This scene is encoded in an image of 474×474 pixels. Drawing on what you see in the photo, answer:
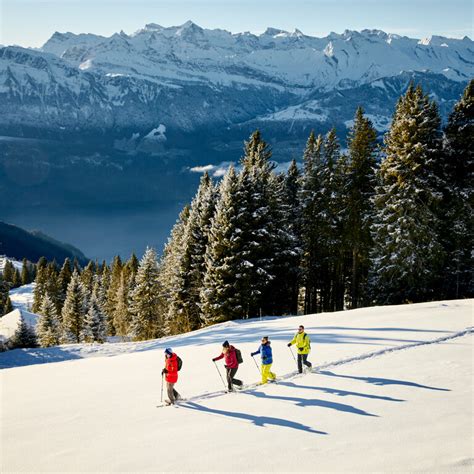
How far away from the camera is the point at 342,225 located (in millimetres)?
39219

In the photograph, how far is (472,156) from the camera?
32.0m

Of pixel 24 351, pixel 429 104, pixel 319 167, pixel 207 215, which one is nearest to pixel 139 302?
pixel 207 215

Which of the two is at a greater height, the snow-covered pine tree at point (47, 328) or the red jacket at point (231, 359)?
the red jacket at point (231, 359)

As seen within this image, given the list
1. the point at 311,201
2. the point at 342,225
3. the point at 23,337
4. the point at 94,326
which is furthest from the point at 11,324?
the point at 342,225

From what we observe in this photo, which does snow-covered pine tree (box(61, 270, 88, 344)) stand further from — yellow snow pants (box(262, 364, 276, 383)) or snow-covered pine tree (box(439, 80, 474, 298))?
yellow snow pants (box(262, 364, 276, 383))

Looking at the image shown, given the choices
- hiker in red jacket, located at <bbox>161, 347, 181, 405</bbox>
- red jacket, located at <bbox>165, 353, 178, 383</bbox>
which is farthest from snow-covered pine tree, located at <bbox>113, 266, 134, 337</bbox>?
red jacket, located at <bbox>165, 353, 178, 383</bbox>

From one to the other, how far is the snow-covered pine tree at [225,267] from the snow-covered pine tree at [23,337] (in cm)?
2472

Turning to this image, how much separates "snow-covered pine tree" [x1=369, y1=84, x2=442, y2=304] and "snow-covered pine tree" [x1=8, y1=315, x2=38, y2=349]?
38001mm

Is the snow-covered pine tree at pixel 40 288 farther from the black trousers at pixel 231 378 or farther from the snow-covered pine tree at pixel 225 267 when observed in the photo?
the black trousers at pixel 231 378

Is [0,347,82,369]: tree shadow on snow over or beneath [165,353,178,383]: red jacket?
beneath

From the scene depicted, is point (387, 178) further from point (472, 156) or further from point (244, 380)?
point (244, 380)

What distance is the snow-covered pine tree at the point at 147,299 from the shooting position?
5334 cm

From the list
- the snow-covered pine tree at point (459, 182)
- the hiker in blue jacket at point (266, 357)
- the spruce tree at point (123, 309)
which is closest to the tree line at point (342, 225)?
the snow-covered pine tree at point (459, 182)

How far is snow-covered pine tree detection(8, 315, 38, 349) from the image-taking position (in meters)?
50.3
